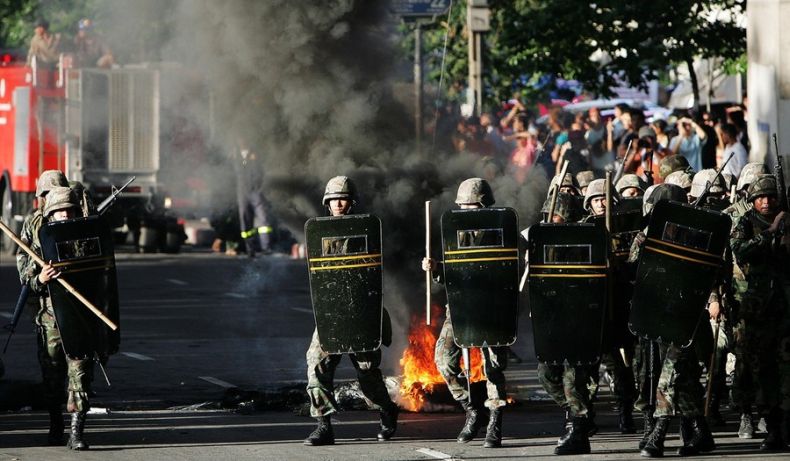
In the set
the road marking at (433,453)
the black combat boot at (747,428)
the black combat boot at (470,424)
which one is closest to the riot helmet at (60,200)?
the road marking at (433,453)

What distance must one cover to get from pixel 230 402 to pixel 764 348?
12.2 feet

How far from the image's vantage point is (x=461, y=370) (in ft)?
31.9

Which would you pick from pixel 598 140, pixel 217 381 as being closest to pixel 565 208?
pixel 217 381

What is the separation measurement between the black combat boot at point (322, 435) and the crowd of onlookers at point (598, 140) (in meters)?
4.82

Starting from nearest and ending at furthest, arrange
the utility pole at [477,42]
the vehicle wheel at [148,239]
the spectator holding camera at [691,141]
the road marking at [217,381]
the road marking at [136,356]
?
the road marking at [217,381]
the road marking at [136,356]
the spectator holding camera at [691,141]
the utility pole at [477,42]
the vehicle wheel at [148,239]

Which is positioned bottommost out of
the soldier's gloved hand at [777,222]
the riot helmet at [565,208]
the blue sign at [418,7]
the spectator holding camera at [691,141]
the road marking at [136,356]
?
the road marking at [136,356]

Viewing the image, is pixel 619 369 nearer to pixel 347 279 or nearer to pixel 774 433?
pixel 774 433

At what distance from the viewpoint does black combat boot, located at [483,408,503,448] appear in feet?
30.1

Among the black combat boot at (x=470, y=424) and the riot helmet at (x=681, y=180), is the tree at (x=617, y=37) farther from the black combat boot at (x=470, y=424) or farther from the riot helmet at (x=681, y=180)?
the black combat boot at (x=470, y=424)

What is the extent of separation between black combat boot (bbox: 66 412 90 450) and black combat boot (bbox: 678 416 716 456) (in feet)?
11.4

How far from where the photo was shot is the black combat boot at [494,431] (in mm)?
9164

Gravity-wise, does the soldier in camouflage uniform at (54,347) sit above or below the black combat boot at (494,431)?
above

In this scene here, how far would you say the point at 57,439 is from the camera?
9.30 metres

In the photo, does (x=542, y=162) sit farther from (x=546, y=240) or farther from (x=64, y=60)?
(x=64, y=60)
